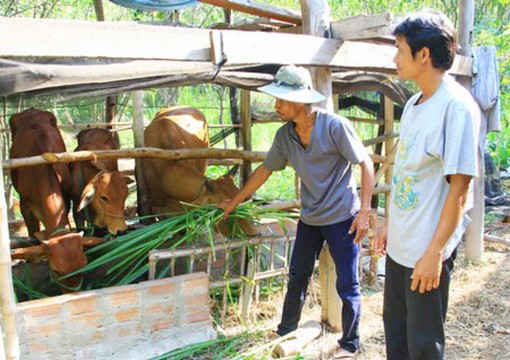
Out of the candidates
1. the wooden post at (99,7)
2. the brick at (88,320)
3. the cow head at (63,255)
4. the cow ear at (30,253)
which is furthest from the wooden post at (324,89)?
the wooden post at (99,7)

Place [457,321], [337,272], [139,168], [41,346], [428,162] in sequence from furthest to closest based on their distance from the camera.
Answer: [139,168] → [457,321] → [337,272] → [41,346] → [428,162]

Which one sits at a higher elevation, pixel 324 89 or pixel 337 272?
pixel 324 89

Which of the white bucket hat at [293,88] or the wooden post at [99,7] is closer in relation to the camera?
the white bucket hat at [293,88]

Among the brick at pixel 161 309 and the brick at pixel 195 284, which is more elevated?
the brick at pixel 195 284

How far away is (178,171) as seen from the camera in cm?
559

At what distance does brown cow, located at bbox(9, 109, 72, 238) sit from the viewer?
14.6 ft

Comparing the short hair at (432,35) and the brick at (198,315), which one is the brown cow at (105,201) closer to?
the brick at (198,315)

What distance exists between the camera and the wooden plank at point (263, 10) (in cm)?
476

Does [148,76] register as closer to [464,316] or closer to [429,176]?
[429,176]

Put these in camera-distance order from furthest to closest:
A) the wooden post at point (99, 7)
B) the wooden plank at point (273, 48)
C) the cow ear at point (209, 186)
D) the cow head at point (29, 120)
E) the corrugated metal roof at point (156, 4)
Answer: the wooden post at point (99, 7) < the corrugated metal roof at point (156, 4) < the cow head at point (29, 120) < the cow ear at point (209, 186) < the wooden plank at point (273, 48)

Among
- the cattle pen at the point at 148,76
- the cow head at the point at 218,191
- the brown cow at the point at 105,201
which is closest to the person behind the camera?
the cattle pen at the point at 148,76

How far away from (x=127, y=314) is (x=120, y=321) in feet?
0.20

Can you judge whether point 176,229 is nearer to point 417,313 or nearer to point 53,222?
point 53,222

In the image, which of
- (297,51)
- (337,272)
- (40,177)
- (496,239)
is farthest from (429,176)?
(496,239)
